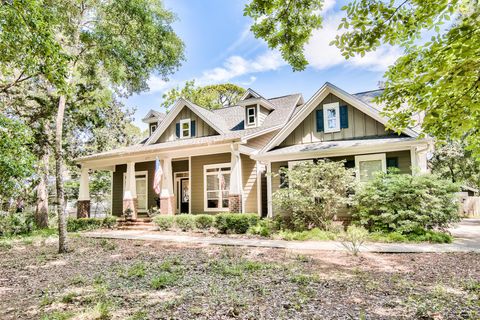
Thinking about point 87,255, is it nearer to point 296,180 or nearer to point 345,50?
point 296,180

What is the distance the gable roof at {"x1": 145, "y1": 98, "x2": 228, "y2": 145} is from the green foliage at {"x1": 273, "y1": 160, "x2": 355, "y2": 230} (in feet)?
19.1

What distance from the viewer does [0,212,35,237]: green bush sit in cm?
1340

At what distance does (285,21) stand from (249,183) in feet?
33.7

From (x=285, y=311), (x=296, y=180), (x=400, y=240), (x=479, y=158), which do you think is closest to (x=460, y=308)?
(x=479, y=158)

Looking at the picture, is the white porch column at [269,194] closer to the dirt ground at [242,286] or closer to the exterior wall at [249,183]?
the exterior wall at [249,183]

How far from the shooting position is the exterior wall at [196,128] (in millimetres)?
16078

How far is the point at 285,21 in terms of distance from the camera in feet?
16.0

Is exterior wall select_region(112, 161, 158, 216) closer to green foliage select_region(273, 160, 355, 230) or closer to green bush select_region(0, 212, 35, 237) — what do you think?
green bush select_region(0, 212, 35, 237)

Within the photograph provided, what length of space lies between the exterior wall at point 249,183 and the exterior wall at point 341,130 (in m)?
1.91

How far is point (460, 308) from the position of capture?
3793 mm

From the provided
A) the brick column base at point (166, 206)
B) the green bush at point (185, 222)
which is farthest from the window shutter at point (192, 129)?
the green bush at point (185, 222)

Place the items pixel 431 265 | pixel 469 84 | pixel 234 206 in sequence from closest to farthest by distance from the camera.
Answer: pixel 469 84, pixel 431 265, pixel 234 206

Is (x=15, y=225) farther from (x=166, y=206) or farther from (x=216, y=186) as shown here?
(x=216, y=186)

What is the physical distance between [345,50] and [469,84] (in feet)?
4.02
